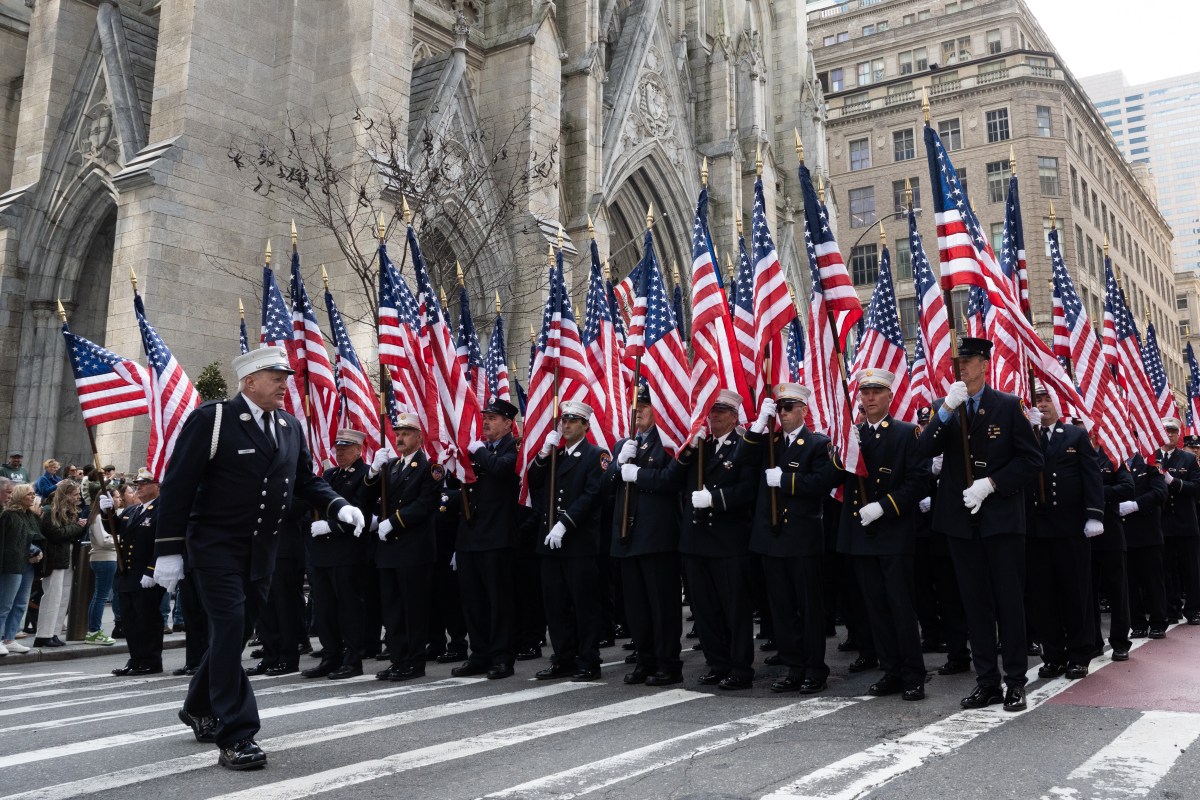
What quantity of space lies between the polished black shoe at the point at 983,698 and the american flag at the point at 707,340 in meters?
2.74

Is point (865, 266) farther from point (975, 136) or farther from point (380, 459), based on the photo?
point (380, 459)

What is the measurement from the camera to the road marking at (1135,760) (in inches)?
173

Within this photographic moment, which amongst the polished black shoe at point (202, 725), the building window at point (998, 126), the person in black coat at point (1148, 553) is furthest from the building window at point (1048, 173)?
the polished black shoe at point (202, 725)

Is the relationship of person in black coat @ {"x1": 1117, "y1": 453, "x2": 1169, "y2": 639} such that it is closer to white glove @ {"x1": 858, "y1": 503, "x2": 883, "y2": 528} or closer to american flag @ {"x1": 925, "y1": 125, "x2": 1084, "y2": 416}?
american flag @ {"x1": 925, "y1": 125, "x2": 1084, "y2": 416}

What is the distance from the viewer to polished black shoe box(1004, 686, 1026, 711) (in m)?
6.34

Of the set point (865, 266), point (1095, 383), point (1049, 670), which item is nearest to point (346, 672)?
point (1049, 670)

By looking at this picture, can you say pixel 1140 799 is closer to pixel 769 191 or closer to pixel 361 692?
pixel 361 692

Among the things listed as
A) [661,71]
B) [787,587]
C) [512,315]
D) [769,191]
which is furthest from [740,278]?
[769,191]

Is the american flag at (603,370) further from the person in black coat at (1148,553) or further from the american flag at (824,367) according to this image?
the person in black coat at (1148,553)

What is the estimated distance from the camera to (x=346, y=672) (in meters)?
8.75

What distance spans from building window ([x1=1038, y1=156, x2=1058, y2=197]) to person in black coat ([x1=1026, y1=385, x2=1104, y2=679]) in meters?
48.2

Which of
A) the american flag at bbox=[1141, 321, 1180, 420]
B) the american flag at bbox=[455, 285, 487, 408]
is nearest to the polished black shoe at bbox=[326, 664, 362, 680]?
the american flag at bbox=[455, 285, 487, 408]

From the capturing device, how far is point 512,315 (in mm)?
22703

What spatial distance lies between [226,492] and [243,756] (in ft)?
4.60
